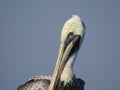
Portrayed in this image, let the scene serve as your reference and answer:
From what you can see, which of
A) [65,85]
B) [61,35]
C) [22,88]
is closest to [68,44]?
[61,35]

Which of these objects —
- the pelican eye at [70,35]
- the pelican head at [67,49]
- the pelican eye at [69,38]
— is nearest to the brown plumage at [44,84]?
the pelican head at [67,49]

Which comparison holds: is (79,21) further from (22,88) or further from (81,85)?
(22,88)

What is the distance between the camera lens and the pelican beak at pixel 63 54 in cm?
1105

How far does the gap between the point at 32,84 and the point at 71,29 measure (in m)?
2.10

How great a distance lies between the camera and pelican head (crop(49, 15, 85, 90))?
11023mm

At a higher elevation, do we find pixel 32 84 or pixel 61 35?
pixel 61 35

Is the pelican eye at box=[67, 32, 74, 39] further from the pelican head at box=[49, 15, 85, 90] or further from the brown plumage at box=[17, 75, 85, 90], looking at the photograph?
the brown plumage at box=[17, 75, 85, 90]

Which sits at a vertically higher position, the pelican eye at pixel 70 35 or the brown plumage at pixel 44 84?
the pelican eye at pixel 70 35

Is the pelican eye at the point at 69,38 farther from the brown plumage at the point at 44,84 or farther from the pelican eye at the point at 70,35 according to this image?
the brown plumage at the point at 44,84

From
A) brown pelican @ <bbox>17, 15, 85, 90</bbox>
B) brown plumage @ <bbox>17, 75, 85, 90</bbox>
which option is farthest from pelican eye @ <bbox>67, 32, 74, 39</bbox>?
brown plumage @ <bbox>17, 75, 85, 90</bbox>

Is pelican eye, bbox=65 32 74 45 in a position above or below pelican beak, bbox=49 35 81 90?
above

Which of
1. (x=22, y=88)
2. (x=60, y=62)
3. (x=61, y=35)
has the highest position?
(x=61, y=35)

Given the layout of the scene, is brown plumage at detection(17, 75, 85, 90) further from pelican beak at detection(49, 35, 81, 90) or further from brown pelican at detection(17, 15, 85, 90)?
pelican beak at detection(49, 35, 81, 90)

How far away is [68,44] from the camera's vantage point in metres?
11.2
